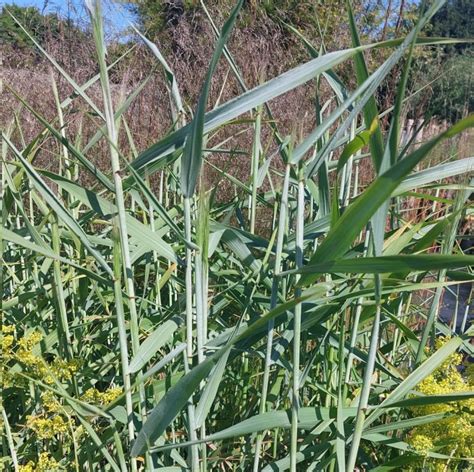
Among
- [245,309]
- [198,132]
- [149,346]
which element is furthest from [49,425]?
[198,132]

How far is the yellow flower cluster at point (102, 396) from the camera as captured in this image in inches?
31.4

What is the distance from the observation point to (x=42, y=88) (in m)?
3.17

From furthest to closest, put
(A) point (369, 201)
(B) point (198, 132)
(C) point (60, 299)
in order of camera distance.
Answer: (C) point (60, 299)
(B) point (198, 132)
(A) point (369, 201)

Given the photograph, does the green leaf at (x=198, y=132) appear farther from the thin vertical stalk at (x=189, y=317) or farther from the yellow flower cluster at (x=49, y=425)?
the yellow flower cluster at (x=49, y=425)

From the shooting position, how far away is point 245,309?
85 cm

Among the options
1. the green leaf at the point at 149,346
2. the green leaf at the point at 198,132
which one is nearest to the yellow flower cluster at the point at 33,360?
the green leaf at the point at 149,346

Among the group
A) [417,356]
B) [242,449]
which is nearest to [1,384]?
[242,449]

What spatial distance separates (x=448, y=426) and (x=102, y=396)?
0.46 m

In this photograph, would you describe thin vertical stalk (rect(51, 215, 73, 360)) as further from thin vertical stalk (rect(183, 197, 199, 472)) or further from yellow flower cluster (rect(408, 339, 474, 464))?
yellow flower cluster (rect(408, 339, 474, 464))

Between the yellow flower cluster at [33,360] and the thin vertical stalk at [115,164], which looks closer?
the thin vertical stalk at [115,164]

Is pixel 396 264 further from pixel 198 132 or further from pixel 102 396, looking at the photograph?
pixel 102 396

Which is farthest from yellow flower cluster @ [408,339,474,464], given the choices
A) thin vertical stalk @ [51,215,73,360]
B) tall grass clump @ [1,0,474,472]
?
thin vertical stalk @ [51,215,73,360]

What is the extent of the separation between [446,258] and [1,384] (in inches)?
23.4

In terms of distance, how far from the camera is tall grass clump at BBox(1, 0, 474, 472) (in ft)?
2.12
